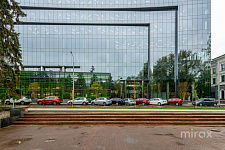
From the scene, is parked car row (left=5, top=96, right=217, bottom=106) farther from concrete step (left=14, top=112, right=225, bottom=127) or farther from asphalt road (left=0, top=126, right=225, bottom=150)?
asphalt road (left=0, top=126, right=225, bottom=150)

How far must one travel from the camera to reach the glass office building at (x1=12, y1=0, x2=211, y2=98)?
44875 mm

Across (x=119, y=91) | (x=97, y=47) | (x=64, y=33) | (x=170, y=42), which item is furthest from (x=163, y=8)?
(x=64, y=33)

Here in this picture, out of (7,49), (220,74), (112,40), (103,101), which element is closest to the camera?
(7,49)

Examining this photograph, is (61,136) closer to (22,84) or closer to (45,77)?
(45,77)

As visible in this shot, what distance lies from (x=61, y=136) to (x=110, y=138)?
2895mm

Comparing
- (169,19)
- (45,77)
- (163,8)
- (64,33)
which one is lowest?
(45,77)

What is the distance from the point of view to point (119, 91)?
46.3 meters

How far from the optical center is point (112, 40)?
47.5m

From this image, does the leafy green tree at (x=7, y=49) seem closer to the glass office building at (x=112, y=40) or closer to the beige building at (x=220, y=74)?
the glass office building at (x=112, y=40)

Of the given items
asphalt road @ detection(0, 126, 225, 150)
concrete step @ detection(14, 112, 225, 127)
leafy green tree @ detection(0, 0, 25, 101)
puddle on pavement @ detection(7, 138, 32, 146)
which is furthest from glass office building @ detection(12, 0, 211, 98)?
puddle on pavement @ detection(7, 138, 32, 146)

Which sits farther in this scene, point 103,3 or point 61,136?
point 103,3

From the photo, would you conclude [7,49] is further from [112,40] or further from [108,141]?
[112,40]

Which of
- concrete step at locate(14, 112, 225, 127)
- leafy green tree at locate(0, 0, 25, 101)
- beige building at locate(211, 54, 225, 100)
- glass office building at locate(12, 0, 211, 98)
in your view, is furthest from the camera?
beige building at locate(211, 54, 225, 100)

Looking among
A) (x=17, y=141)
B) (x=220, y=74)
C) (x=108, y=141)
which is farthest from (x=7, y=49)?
(x=220, y=74)
